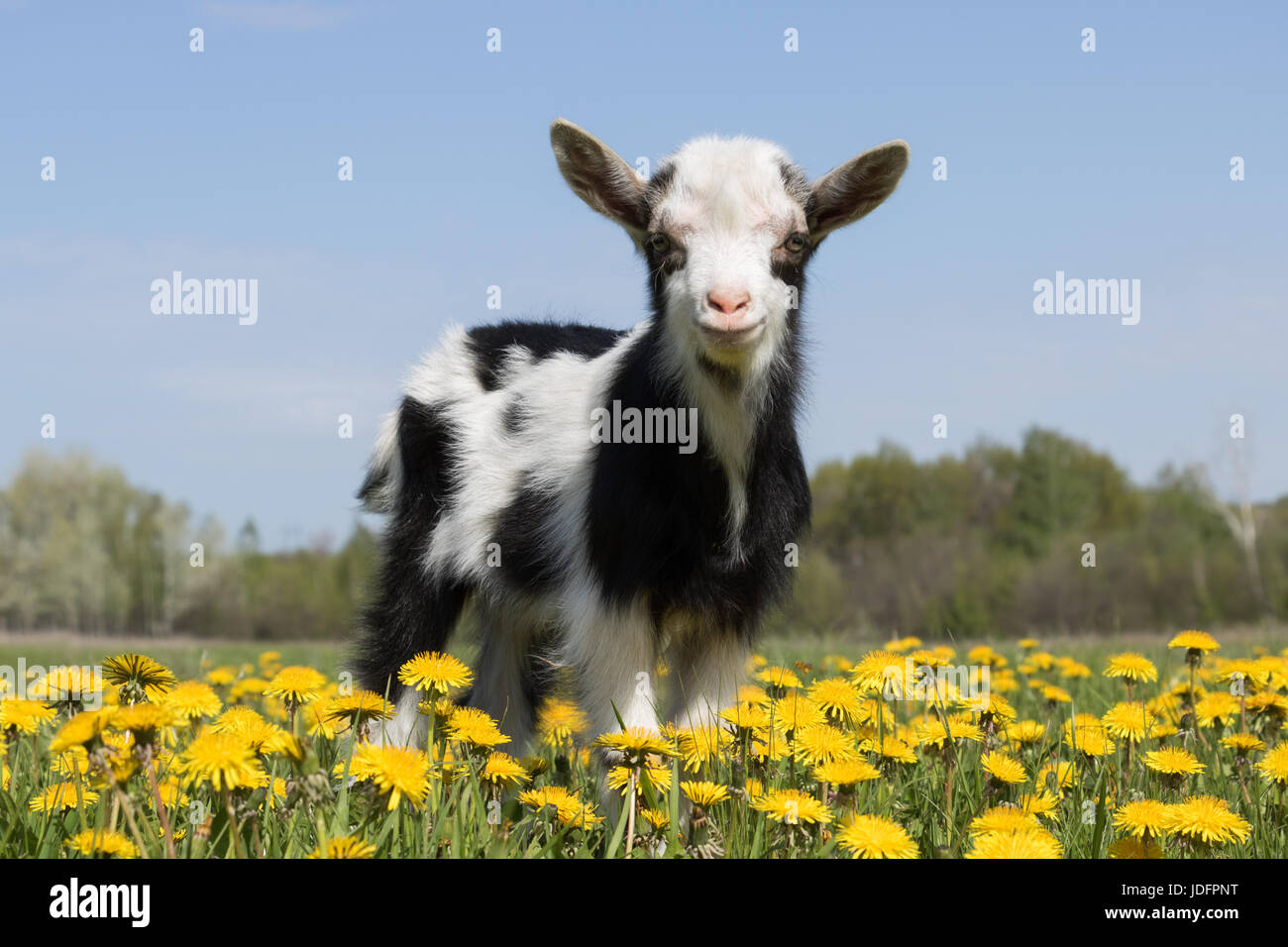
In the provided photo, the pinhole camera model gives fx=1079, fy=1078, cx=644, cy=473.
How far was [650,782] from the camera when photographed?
277cm

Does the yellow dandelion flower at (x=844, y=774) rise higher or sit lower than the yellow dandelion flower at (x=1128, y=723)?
higher

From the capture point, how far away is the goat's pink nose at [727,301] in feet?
11.5

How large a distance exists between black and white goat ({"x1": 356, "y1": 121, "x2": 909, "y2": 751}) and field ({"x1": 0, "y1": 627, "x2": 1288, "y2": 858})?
0.32 m

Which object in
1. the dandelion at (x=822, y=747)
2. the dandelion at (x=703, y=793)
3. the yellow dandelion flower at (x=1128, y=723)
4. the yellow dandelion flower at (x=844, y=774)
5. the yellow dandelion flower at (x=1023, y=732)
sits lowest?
the yellow dandelion flower at (x=1023, y=732)

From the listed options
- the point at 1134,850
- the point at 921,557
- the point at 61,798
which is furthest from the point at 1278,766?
the point at 921,557

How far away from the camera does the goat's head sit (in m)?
3.61

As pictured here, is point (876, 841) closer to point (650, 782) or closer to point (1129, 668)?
point (650, 782)

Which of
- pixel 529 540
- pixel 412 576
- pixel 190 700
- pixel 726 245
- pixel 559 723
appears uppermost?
pixel 726 245

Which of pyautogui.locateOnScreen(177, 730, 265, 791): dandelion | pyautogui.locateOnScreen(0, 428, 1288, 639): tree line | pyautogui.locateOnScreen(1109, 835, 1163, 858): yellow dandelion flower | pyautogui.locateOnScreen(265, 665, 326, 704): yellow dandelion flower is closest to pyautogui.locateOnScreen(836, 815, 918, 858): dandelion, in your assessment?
pyautogui.locateOnScreen(1109, 835, 1163, 858): yellow dandelion flower

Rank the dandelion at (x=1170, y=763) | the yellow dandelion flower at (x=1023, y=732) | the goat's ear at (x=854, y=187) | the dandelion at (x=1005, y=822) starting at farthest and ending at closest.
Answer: the goat's ear at (x=854, y=187), the yellow dandelion flower at (x=1023, y=732), the dandelion at (x=1170, y=763), the dandelion at (x=1005, y=822)

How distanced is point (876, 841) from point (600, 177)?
292 cm

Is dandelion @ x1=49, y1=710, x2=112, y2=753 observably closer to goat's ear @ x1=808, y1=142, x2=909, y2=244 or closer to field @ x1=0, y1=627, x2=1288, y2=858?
field @ x1=0, y1=627, x2=1288, y2=858

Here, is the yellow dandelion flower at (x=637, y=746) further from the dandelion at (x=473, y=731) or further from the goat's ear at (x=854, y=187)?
the goat's ear at (x=854, y=187)

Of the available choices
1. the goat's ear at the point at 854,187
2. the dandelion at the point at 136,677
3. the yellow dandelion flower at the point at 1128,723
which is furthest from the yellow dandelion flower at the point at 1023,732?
the dandelion at the point at 136,677
